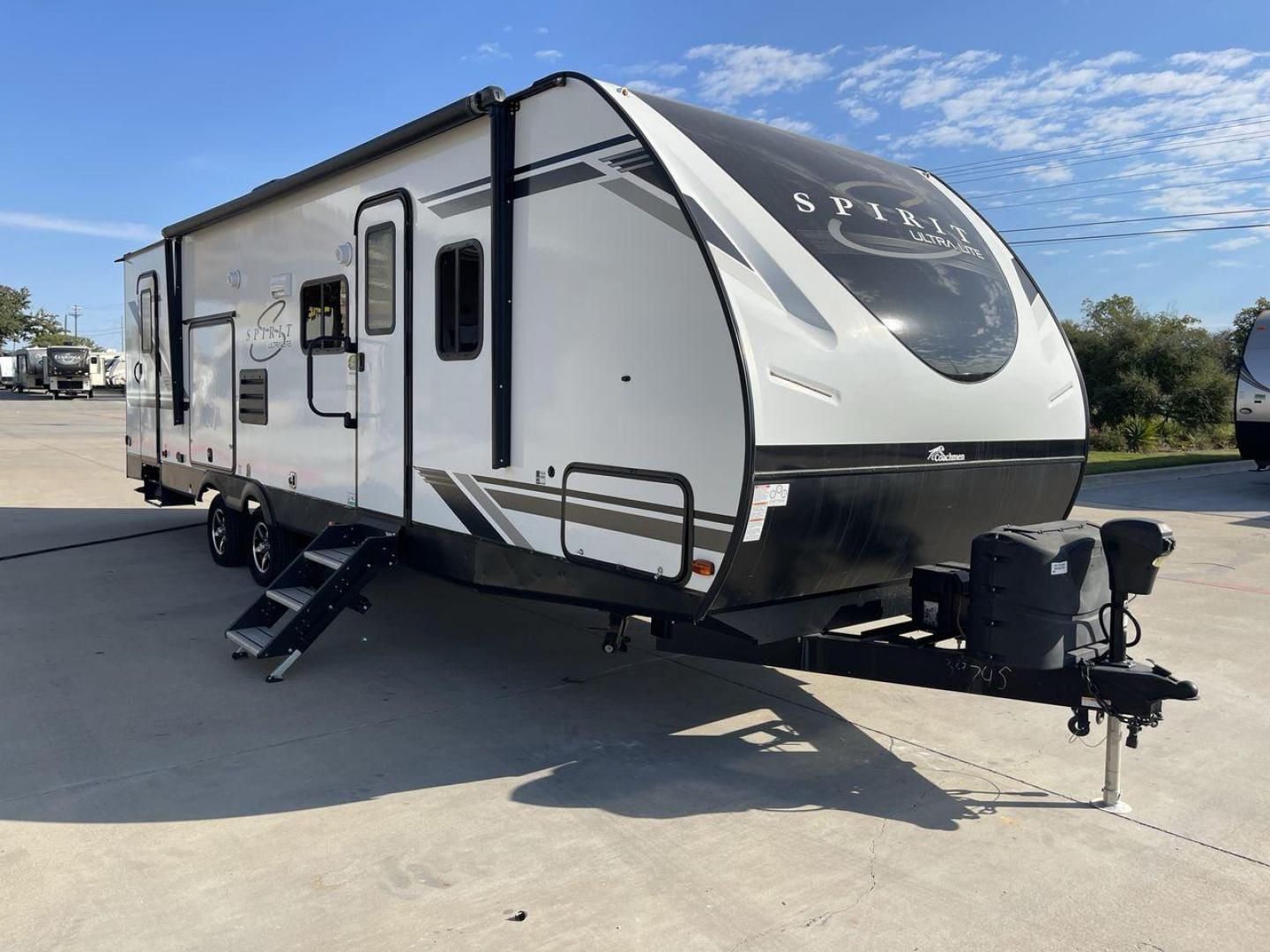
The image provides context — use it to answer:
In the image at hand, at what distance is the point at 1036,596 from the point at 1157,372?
2635cm

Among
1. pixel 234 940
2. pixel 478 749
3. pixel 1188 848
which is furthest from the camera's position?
pixel 478 749

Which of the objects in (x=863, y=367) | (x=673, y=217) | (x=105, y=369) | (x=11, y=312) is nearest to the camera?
(x=673, y=217)

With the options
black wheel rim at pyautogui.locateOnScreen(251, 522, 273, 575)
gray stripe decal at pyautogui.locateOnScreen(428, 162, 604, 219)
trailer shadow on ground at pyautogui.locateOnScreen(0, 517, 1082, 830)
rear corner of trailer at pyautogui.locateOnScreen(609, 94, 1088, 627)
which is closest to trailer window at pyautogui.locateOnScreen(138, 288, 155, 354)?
black wheel rim at pyautogui.locateOnScreen(251, 522, 273, 575)

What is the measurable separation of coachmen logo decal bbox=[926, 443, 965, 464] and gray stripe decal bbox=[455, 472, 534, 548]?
6.22 ft

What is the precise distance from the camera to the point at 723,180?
420 cm

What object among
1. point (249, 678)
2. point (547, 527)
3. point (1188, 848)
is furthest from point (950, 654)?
point (249, 678)

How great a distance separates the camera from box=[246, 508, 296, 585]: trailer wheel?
7.54 m

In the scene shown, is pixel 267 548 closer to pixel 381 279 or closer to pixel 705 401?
pixel 381 279

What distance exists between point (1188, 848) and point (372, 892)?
296 cm

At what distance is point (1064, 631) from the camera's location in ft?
12.5

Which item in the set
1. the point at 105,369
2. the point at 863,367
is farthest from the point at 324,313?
the point at 105,369

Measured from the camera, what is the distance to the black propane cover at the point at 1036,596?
3.79 meters

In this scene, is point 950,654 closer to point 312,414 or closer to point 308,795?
point 308,795

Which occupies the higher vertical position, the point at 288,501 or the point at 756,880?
the point at 288,501
